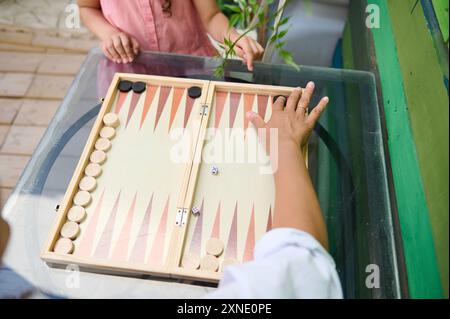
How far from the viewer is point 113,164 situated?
3.69 feet

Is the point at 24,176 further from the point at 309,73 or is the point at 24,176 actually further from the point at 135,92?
the point at 309,73

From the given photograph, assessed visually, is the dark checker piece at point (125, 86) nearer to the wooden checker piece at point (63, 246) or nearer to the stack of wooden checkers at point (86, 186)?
the stack of wooden checkers at point (86, 186)

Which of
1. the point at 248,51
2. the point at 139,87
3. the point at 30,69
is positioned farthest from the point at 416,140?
the point at 30,69

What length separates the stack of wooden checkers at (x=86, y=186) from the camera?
97 centimetres

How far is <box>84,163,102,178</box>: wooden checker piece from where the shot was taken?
1088 millimetres

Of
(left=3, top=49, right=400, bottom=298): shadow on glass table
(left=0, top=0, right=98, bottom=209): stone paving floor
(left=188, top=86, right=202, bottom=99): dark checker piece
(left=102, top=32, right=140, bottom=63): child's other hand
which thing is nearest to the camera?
(left=3, top=49, right=400, bottom=298): shadow on glass table

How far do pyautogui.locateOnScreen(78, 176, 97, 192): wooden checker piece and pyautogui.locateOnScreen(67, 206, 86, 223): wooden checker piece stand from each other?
6cm

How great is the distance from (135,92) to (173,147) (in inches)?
11.4

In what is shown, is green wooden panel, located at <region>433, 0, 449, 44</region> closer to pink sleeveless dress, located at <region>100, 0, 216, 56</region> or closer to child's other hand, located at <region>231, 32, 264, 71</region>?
child's other hand, located at <region>231, 32, 264, 71</region>

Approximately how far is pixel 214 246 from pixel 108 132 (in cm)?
52

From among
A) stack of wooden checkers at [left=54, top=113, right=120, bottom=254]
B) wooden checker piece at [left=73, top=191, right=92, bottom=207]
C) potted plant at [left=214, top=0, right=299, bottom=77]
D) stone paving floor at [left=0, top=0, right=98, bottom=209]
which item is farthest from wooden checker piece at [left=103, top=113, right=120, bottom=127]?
stone paving floor at [left=0, top=0, right=98, bottom=209]

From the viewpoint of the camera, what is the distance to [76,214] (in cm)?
101

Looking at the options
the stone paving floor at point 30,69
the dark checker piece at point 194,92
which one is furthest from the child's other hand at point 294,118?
the stone paving floor at point 30,69

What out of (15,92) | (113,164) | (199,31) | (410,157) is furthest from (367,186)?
(15,92)
